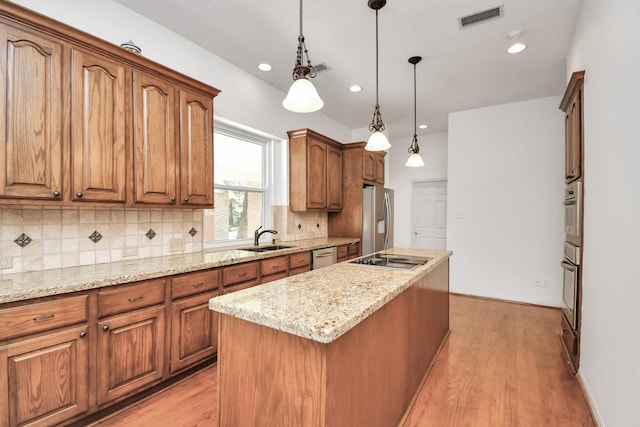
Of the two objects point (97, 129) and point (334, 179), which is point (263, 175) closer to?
point (334, 179)

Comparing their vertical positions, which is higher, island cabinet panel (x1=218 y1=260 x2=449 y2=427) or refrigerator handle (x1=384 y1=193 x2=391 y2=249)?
refrigerator handle (x1=384 y1=193 x2=391 y2=249)

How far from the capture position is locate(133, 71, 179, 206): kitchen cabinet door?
7.04ft

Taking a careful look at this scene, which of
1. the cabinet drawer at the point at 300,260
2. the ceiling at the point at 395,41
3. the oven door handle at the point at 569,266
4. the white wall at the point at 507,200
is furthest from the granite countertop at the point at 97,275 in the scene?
the white wall at the point at 507,200

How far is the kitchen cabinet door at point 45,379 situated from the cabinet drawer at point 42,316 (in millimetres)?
50

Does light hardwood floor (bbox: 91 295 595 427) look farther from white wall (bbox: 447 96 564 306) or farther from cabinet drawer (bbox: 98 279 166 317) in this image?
white wall (bbox: 447 96 564 306)

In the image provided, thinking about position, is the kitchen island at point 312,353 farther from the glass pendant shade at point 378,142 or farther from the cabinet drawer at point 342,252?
the cabinet drawer at point 342,252

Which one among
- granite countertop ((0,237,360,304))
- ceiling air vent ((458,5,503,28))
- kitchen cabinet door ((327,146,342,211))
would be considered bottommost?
granite countertop ((0,237,360,304))

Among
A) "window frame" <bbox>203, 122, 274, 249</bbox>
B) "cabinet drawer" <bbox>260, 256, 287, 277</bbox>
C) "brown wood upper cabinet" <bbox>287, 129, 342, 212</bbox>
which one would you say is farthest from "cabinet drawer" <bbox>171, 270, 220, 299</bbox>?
"brown wood upper cabinet" <bbox>287, 129, 342, 212</bbox>

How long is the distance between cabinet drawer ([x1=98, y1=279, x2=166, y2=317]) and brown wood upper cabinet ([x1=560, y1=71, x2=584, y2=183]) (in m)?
3.28

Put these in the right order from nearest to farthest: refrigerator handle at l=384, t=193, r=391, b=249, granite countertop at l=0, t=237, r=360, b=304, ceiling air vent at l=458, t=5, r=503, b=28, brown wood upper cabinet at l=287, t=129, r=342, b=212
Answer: granite countertop at l=0, t=237, r=360, b=304, ceiling air vent at l=458, t=5, r=503, b=28, brown wood upper cabinet at l=287, t=129, r=342, b=212, refrigerator handle at l=384, t=193, r=391, b=249

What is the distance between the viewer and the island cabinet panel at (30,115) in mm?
1587

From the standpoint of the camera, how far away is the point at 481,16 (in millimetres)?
2498

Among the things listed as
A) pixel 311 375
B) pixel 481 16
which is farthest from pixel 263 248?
pixel 481 16

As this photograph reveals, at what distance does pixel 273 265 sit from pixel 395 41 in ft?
8.12
